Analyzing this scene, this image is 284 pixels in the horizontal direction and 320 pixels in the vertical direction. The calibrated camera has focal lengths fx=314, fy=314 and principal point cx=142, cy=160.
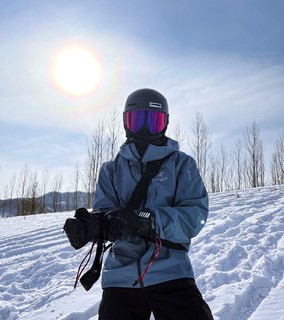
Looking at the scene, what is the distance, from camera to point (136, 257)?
5.50ft

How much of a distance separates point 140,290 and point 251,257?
10.6ft

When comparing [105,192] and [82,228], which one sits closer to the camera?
[82,228]

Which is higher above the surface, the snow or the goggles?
the goggles

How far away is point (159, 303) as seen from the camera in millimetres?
1575

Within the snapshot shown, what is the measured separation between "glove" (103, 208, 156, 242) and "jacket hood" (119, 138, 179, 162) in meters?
0.41

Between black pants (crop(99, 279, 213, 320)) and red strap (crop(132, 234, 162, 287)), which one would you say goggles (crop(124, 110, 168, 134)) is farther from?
black pants (crop(99, 279, 213, 320))

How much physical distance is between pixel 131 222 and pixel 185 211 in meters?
0.31

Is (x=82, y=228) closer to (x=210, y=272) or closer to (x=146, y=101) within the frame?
(x=146, y=101)

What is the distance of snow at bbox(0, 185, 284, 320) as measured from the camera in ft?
10.2

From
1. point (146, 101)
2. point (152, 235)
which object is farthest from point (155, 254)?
point (146, 101)

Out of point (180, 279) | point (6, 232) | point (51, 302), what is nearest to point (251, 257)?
point (51, 302)

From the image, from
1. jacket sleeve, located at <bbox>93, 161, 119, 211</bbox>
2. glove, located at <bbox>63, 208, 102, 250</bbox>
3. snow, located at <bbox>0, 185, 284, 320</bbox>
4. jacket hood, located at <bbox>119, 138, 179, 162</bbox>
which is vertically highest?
jacket hood, located at <bbox>119, 138, 179, 162</bbox>

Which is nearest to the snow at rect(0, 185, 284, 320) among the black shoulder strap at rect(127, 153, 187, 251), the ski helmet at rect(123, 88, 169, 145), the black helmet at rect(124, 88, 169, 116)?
the black shoulder strap at rect(127, 153, 187, 251)

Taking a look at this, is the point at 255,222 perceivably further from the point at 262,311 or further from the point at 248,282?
the point at 262,311
